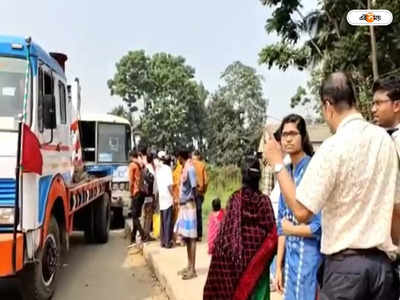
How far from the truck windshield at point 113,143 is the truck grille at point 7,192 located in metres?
8.38

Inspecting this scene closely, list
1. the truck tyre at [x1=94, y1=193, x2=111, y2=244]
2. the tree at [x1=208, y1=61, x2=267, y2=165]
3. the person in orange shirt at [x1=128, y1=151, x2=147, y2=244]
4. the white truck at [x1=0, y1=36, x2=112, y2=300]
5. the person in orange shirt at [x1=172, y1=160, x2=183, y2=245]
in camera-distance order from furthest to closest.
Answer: the tree at [x1=208, y1=61, x2=267, y2=165], the truck tyre at [x1=94, y1=193, x2=111, y2=244], the person in orange shirt at [x1=128, y1=151, x2=147, y2=244], the person in orange shirt at [x1=172, y1=160, x2=183, y2=245], the white truck at [x1=0, y1=36, x2=112, y2=300]

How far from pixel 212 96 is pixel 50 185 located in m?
48.4

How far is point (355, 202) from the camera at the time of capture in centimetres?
239

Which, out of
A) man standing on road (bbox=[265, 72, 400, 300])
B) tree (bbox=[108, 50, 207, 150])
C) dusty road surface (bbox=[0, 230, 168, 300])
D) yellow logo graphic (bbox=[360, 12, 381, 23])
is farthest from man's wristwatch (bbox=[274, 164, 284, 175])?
tree (bbox=[108, 50, 207, 150])

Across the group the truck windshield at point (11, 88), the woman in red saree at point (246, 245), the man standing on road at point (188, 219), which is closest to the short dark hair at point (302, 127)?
the woman in red saree at point (246, 245)

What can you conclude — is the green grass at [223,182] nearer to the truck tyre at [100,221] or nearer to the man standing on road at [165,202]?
the truck tyre at [100,221]

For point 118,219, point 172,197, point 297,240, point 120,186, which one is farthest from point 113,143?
point 297,240

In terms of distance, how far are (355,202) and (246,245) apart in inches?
48.1

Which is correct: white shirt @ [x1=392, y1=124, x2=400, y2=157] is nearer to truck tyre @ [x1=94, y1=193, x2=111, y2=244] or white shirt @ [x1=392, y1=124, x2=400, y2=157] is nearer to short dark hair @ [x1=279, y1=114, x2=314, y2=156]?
short dark hair @ [x1=279, y1=114, x2=314, y2=156]

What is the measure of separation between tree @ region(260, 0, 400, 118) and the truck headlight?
11.0 meters

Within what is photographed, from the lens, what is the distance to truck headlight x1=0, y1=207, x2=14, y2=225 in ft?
16.2

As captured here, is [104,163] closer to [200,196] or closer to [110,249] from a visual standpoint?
[110,249]

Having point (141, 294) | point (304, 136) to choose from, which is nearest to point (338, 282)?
point (304, 136)

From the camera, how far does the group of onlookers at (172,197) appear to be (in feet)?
21.9
